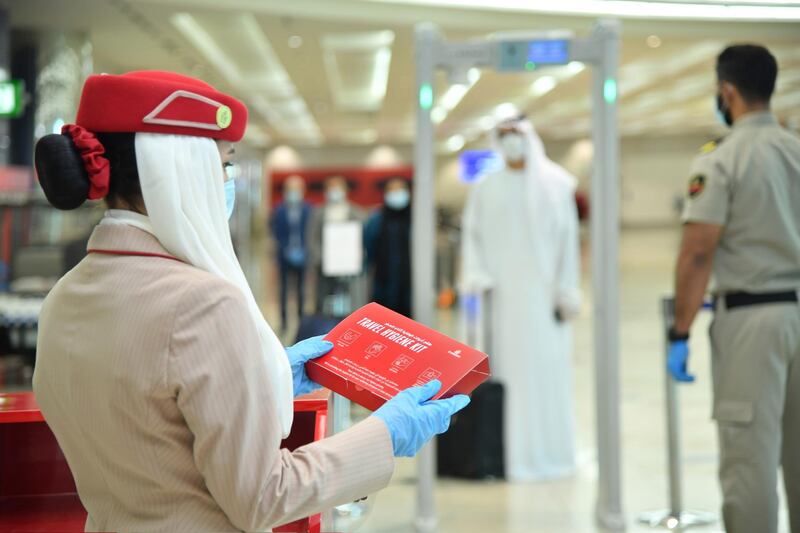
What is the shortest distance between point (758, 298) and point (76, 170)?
1985 mm

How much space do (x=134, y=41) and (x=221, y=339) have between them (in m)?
10.9

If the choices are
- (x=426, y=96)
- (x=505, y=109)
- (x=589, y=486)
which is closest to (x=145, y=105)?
(x=426, y=96)

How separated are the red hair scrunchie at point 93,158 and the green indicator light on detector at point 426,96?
7.94ft

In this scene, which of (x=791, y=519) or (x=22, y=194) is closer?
(x=791, y=519)

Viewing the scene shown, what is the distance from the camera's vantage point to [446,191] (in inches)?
922

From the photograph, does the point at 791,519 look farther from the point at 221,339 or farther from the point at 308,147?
the point at 308,147

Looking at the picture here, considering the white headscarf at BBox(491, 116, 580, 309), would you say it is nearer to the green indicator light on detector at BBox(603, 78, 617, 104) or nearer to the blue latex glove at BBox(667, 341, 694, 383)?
the green indicator light on detector at BBox(603, 78, 617, 104)

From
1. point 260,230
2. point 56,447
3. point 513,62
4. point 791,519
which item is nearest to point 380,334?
point 56,447

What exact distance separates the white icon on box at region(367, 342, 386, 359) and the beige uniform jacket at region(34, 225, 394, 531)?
9.5 inches

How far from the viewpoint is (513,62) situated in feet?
11.0

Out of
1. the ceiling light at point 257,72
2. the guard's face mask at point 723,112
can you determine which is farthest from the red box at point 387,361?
the ceiling light at point 257,72

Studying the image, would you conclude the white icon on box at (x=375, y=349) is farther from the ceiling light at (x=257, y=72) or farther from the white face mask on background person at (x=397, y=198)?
the ceiling light at (x=257, y=72)

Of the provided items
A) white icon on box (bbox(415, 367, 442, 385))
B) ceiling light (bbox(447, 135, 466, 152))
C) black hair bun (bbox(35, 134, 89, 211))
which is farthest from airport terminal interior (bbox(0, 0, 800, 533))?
white icon on box (bbox(415, 367, 442, 385))

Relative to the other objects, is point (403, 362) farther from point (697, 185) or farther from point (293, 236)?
point (293, 236)
